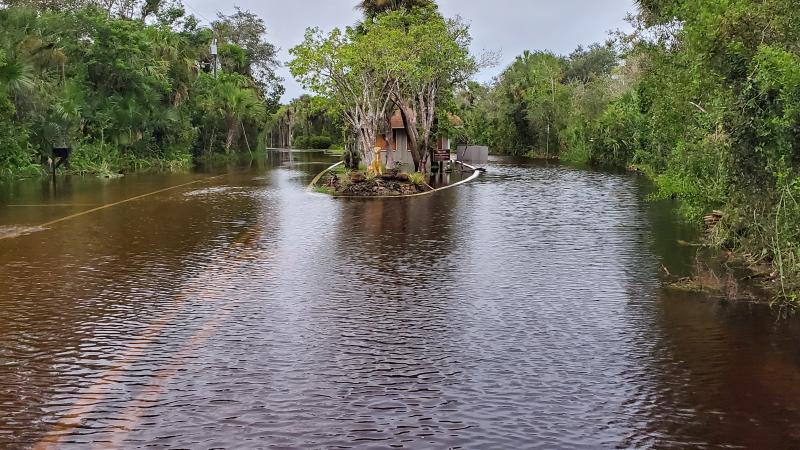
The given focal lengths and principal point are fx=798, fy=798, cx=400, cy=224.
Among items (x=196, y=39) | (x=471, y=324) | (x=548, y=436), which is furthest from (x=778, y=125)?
(x=196, y=39)

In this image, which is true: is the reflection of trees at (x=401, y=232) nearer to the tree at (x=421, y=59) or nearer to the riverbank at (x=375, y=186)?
the riverbank at (x=375, y=186)

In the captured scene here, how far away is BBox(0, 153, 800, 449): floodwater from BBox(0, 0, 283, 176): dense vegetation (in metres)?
17.9

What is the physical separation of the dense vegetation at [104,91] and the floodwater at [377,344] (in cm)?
1787

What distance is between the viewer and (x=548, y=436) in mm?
5371

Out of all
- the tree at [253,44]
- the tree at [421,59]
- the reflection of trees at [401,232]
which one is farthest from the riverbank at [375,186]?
the tree at [253,44]

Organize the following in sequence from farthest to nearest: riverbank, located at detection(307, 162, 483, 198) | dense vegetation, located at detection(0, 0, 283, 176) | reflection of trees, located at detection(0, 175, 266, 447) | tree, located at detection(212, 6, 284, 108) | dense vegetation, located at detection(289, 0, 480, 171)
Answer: tree, located at detection(212, 6, 284, 108) < dense vegetation, located at detection(0, 0, 283, 176) < dense vegetation, located at detection(289, 0, 480, 171) < riverbank, located at detection(307, 162, 483, 198) < reflection of trees, located at detection(0, 175, 266, 447)

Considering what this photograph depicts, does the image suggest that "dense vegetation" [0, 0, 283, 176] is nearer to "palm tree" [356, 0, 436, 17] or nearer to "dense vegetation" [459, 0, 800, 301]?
"palm tree" [356, 0, 436, 17]

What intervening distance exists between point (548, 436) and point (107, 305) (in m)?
5.96

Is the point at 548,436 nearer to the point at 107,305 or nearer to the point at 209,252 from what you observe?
the point at 107,305

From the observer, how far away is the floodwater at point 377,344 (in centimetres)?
554

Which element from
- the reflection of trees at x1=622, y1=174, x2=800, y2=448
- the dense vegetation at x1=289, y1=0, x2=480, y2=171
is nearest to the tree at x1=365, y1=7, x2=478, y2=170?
the dense vegetation at x1=289, y1=0, x2=480, y2=171

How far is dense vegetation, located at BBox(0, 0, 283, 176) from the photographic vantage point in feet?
102

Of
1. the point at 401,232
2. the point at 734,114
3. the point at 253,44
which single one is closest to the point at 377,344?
the point at 734,114

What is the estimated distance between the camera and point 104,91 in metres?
40.5
